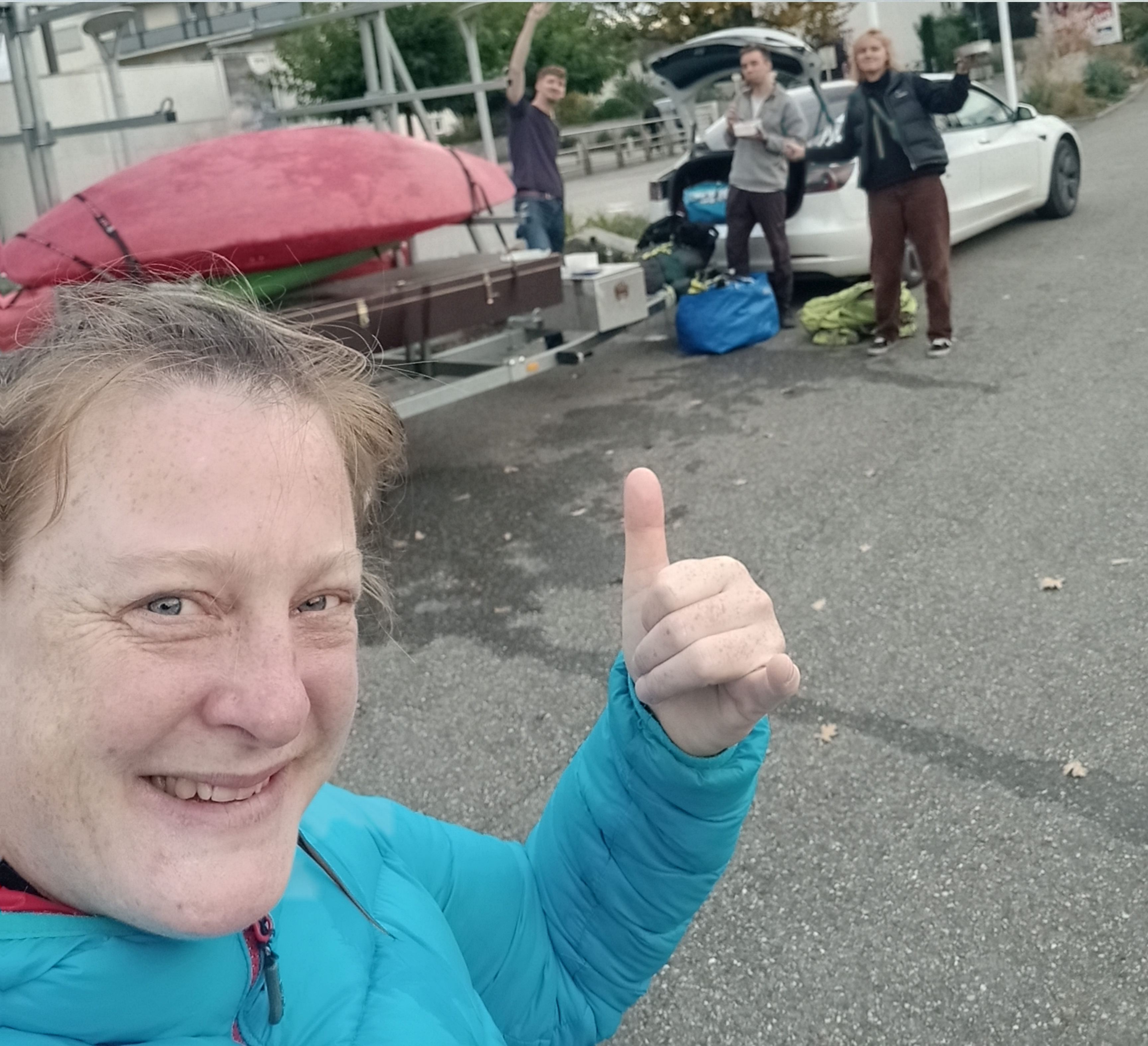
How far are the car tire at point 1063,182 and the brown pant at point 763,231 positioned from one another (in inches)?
158

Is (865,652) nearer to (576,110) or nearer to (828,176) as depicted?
(828,176)

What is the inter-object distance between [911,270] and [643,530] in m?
8.27

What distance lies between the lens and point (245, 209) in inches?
182

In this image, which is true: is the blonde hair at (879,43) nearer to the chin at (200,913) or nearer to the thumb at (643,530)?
the thumb at (643,530)

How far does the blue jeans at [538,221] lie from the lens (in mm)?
8586

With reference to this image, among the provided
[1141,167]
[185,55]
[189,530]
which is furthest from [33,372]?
[1141,167]

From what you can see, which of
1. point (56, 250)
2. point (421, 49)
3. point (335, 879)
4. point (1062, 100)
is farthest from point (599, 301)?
point (1062, 100)

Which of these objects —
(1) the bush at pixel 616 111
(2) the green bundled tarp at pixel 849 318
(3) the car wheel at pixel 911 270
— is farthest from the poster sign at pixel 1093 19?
(2) the green bundled tarp at pixel 849 318

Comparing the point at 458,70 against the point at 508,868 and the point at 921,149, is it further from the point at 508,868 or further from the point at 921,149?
the point at 508,868

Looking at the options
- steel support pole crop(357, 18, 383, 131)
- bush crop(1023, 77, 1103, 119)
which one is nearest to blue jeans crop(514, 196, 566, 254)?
steel support pole crop(357, 18, 383, 131)

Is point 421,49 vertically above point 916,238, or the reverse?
point 421,49

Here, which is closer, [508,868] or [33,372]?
[33,372]

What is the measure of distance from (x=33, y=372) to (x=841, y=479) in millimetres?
4682

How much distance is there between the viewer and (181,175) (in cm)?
468
